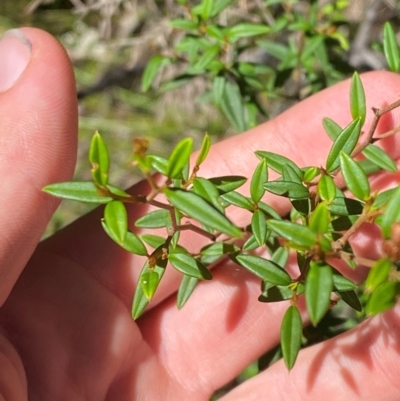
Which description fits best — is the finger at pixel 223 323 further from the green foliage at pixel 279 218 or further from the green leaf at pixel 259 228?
the green leaf at pixel 259 228

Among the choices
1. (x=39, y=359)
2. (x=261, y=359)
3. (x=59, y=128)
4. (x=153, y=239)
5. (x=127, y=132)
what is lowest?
(x=127, y=132)

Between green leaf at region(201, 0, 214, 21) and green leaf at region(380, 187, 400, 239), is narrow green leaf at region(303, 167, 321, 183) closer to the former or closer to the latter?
green leaf at region(380, 187, 400, 239)

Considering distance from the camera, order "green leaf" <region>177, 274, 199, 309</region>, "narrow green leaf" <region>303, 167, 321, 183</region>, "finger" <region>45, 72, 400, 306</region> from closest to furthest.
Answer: "narrow green leaf" <region>303, 167, 321, 183</region> → "green leaf" <region>177, 274, 199, 309</region> → "finger" <region>45, 72, 400, 306</region>

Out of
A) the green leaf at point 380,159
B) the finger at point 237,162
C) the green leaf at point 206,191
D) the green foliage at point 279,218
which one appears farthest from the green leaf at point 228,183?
the finger at point 237,162

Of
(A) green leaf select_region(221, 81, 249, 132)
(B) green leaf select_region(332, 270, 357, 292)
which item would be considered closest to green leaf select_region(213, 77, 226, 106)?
(A) green leaf select_region(221, 81, 249, 132)

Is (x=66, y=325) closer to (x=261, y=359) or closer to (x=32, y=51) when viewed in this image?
(x=261, y=359)

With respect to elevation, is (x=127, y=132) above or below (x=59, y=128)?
below

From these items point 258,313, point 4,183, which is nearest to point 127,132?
point 258,313
